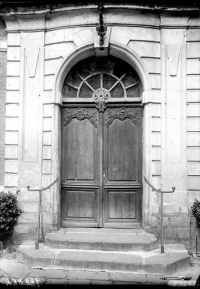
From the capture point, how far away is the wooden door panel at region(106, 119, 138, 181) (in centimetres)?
639

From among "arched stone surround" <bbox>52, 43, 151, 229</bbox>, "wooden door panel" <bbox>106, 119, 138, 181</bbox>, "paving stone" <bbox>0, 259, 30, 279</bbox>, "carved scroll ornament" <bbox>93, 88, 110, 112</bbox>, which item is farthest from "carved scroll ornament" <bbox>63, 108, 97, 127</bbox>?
"paving stone" <bbox>0, 259, 30, 279</bbox>

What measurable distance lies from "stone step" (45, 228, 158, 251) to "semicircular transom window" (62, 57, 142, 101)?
299cm

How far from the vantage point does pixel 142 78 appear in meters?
6.22

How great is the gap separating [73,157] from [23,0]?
11.6 ft

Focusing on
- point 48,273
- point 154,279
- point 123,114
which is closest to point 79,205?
point 48,273

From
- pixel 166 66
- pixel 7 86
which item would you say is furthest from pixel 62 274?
pixel 166 66

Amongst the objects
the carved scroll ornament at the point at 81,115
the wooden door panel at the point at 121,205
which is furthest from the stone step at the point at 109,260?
the carved scroll ornament at the point at 81,115

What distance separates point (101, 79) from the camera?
259 inches

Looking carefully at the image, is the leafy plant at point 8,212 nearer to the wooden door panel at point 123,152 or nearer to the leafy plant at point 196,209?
the wooden door panel at point 123,152

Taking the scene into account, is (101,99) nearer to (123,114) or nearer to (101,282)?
(123,114)

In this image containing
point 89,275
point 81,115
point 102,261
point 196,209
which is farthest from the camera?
point 81,115

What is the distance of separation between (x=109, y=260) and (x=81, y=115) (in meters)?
3.14

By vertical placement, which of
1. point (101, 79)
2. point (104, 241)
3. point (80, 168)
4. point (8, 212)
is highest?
point (101, 79)

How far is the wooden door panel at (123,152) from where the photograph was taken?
6395 mm
